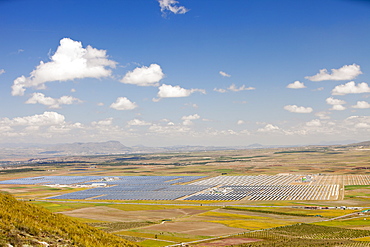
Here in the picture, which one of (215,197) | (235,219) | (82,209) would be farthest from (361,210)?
(82,209)

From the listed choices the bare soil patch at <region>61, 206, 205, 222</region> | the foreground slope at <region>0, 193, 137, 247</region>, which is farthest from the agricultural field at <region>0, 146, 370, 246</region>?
the foreground slope at <region>0, 193, 137, 247</region>

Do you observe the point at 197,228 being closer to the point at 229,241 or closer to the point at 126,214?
the point at 229,241

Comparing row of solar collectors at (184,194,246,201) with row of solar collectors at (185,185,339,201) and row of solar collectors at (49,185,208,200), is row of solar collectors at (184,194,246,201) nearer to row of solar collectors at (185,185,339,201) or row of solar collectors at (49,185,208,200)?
row of solar collectors at (185,185,339,201)

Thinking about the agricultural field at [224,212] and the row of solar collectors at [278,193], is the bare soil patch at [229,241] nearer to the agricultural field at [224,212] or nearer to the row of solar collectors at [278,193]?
the agricultural field at [224,212]

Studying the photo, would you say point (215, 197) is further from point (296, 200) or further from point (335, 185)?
point (335, 185)

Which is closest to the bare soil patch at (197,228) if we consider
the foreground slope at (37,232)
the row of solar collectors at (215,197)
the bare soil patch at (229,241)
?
the bare soil patch at (229,241)

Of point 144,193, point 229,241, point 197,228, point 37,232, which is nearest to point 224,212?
point 197,228
